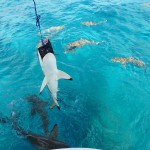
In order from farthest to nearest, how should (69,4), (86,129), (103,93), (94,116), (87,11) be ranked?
(69,4) → (87,11) → (103,93) → (94,116) → (86,129)

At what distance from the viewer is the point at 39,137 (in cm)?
623

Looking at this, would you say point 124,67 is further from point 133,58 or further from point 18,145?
point 18,145

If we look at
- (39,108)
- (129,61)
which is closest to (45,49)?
(39,108)

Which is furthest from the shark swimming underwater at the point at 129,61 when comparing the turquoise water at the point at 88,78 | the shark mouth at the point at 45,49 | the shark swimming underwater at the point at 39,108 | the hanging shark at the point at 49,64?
the shark mouth at the point at 45,49

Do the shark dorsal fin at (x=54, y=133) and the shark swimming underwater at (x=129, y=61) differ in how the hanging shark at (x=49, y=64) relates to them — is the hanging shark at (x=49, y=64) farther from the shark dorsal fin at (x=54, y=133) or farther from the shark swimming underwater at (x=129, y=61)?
the shark swimming underwater at (x=129, y=61)

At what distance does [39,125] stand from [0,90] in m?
2.75

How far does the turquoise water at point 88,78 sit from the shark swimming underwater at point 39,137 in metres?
0.20

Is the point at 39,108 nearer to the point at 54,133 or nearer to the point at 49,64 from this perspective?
the point at 54,133

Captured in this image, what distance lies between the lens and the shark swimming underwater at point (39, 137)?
235 inches

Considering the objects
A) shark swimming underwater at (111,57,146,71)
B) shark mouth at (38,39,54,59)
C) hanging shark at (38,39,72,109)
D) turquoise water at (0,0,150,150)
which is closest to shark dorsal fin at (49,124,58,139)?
turquoise water at (0,0,150,150)

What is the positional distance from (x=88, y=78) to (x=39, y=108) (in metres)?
2.70

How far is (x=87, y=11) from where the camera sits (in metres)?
16.1

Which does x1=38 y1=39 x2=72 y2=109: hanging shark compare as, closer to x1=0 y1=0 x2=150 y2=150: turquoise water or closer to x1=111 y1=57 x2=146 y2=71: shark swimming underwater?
x1=0 y1=0 x2=150 y2=150: turquoise water

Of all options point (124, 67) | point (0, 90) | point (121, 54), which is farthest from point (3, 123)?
point (121, 54)
